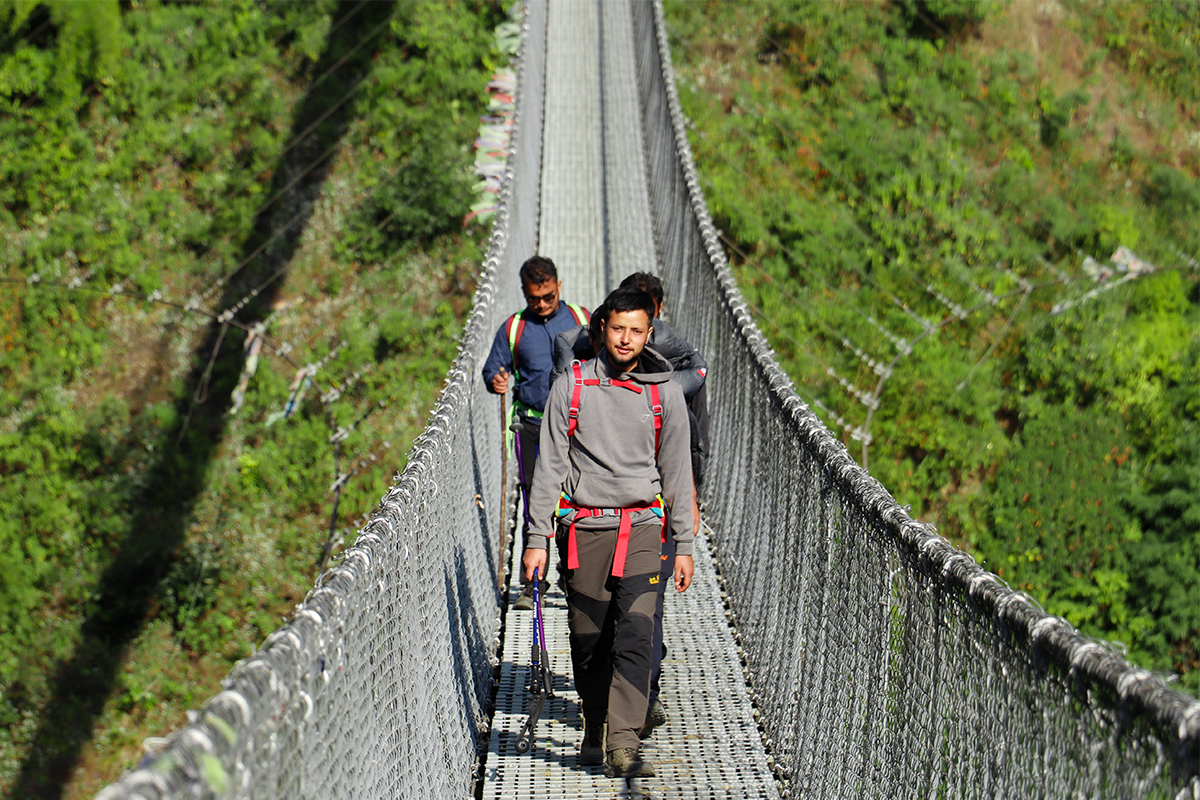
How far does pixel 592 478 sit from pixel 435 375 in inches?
301

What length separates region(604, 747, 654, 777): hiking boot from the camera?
2.82 m

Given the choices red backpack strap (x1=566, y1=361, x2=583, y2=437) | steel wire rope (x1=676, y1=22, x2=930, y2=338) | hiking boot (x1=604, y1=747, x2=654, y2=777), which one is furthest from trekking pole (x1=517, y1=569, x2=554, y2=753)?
steel wire rope (x1=676, y1=22, x2=930, y2=338)

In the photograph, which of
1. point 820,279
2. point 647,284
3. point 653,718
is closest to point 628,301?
point 647,284

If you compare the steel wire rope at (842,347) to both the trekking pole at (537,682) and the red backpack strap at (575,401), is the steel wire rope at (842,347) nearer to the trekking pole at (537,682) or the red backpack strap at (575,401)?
the trekking pole at (537,682)

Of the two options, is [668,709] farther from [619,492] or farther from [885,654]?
[885,654]

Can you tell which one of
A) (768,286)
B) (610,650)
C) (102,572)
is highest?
(768,286)

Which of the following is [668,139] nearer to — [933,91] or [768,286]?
[768,286]

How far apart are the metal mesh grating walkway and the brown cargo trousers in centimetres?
22

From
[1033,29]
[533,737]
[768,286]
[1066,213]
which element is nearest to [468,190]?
[768,286]

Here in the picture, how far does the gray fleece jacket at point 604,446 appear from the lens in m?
2.67

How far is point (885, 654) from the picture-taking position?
2.38 metres

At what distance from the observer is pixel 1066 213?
11.3 meters

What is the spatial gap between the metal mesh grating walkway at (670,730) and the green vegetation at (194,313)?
584cm

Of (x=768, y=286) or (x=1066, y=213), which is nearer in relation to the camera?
(x=768, y=286)
